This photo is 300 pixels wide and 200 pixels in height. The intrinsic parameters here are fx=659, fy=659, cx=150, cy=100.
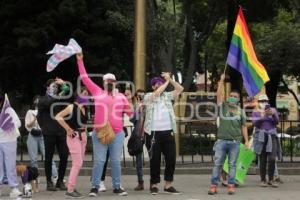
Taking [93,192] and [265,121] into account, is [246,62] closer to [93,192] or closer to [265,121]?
[265,121]

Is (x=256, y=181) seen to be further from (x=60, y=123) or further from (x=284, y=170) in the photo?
(x=60, y=123)

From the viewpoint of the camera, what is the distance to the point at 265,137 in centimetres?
1270

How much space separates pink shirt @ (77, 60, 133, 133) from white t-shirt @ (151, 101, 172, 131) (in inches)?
21.8

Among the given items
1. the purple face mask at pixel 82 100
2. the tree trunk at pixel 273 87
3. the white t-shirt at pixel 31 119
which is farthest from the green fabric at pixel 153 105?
the tree trunk at pixel 273 87

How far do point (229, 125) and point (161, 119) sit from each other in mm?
1200

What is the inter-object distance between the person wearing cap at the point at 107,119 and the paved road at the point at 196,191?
1.08ft

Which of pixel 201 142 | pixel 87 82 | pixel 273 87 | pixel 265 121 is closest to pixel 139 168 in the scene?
pixel 87 82

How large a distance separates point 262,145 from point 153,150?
2.57 meters

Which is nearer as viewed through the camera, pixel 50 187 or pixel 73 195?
pixel 73 195

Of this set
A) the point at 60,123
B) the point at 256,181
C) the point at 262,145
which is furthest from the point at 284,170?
the point at 60,123

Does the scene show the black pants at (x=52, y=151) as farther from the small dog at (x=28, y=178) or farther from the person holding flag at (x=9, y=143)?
the person holding flag at (x=9, y=143)

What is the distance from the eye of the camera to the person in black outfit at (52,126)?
37.9 ft

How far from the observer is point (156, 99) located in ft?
37.1

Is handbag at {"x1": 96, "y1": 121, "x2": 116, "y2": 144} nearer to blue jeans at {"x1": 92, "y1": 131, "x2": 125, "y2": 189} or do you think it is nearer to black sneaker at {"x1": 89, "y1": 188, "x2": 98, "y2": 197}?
blue jeans at {"x1": 92, "y1": 131, "x2": 125, "y2": 189}
